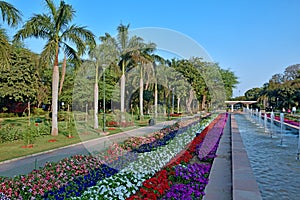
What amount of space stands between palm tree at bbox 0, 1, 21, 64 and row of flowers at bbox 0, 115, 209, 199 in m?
6.13

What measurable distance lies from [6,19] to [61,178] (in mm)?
8194

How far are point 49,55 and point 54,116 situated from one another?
323cm

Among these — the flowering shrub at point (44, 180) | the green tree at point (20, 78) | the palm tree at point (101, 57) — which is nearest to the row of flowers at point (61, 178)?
the flowering shrub at point (44, 180)

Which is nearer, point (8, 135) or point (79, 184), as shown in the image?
point (79, 184)

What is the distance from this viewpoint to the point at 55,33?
45.5ft

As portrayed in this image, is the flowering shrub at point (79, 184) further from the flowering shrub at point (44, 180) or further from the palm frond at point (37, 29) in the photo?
the palm frond at point (37, 29)

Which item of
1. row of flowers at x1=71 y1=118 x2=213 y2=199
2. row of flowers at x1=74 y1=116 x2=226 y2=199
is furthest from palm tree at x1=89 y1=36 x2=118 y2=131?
row of flowers at x1=74 y1=116 x2=226 y2=199

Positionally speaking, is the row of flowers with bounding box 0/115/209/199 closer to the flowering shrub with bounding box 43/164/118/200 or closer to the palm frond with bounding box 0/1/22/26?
the flowering shrub with bounding box 43/164/118/200

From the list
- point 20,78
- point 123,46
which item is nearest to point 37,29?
point 123,46

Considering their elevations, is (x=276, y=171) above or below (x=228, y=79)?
below

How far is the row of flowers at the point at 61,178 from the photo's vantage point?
417 centimetres

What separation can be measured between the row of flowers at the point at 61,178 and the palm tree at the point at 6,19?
20.1ft

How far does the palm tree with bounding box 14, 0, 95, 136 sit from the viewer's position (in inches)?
521

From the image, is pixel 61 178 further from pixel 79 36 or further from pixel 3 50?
pixel 79 36
